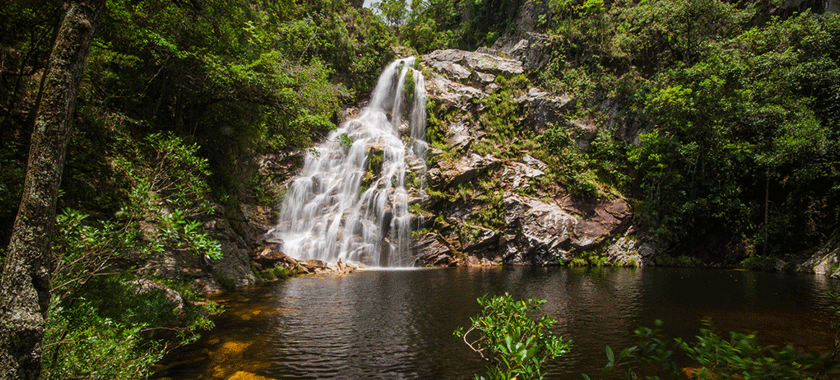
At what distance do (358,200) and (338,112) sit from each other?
23.8ft

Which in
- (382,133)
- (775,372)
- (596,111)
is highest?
(596,111)

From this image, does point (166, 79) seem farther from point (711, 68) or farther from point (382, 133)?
point (711, 68)

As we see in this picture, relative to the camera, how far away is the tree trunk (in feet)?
11.1

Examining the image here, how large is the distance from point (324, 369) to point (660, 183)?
30.0 m

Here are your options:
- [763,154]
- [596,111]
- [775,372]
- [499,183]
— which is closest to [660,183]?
[763,154]

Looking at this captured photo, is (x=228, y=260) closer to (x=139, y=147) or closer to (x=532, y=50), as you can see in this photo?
(x=139, y=147)

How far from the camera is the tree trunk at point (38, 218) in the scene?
3.39 meters

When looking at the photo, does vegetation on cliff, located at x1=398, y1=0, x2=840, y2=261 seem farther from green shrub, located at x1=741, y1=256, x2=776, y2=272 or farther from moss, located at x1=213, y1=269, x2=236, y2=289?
moss, located at x1=213, y1=269, x2=236, y2=289

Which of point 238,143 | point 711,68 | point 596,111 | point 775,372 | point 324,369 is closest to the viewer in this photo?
point 775,372

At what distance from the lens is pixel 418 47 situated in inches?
1859

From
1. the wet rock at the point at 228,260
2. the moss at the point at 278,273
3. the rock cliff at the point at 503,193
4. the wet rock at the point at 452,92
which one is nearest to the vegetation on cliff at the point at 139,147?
the wet rock at the point at 228,260

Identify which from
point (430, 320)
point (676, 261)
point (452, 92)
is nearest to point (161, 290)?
point (430, 320)

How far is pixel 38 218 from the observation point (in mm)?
3490

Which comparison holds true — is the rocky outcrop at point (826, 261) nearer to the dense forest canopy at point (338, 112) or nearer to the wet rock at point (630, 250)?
the dense forest canopy at point (338, 112)
